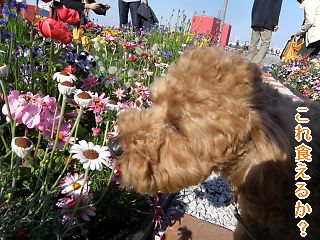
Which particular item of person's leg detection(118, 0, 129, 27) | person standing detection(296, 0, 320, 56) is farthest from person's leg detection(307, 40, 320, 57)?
person's leg detection(118, 0, 129, 27)

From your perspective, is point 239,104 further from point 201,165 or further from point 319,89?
point 319,89

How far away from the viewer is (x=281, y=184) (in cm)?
138

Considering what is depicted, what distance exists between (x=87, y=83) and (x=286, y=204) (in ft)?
4.87

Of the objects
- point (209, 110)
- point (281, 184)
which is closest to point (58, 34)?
point (209, 110)

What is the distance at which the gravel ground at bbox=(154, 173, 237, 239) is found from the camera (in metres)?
2.34

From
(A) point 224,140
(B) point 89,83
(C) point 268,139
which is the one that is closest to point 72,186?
(A) point 224,140

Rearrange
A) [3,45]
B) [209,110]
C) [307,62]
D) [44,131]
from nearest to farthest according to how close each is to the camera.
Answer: [44,131]
[209,110]
[3,45]
[307,62]

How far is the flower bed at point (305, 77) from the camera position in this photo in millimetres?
6175

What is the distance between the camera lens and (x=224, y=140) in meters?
1.40

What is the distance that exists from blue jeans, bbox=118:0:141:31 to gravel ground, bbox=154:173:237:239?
5.18 meters

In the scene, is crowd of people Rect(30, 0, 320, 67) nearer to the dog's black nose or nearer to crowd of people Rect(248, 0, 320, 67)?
crowd of people Rect(248, 0, 320, 67)

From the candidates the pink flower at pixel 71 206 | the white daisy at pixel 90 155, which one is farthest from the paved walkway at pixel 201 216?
the white daisy at pixel 90 155

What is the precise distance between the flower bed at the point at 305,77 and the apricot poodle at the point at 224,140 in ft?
16.0

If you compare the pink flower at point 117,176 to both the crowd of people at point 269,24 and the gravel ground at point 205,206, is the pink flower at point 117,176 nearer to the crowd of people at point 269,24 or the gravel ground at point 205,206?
the gravel ground at point 205,206
